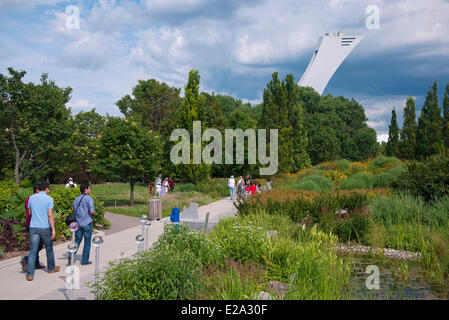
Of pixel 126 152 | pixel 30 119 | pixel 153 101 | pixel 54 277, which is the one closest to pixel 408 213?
pixel 54 277

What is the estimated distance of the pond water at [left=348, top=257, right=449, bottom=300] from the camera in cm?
581

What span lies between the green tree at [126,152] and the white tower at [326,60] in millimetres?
57557

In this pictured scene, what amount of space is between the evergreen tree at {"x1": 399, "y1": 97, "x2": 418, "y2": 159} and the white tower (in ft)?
91.2

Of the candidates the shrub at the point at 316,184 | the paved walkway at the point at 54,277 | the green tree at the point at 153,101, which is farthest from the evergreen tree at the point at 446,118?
the paved walkway at the point at 54,277

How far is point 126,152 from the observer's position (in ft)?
64.7

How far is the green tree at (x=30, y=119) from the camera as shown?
2400 cm

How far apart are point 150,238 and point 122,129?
10892mm

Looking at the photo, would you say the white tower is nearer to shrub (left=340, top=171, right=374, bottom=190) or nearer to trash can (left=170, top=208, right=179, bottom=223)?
shrub (left=340, top=171, right=374, bottom=190)

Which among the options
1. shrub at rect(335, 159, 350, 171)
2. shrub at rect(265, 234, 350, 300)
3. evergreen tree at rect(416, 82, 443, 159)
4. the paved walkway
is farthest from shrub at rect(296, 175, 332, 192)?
evergreen tree at rect(416, 82, 443, 159)

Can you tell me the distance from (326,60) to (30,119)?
63.2 meters

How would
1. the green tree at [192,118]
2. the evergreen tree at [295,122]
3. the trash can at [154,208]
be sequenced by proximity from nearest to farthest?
the trash can at [154,208]
the green tree at [192,118]
the evergreen tree at [295,122]

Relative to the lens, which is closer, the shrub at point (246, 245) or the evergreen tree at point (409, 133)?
the shrub at point (246, 245)

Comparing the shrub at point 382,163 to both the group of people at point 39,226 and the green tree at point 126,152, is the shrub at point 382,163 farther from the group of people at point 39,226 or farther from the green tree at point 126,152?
the group of people at point 39,226
